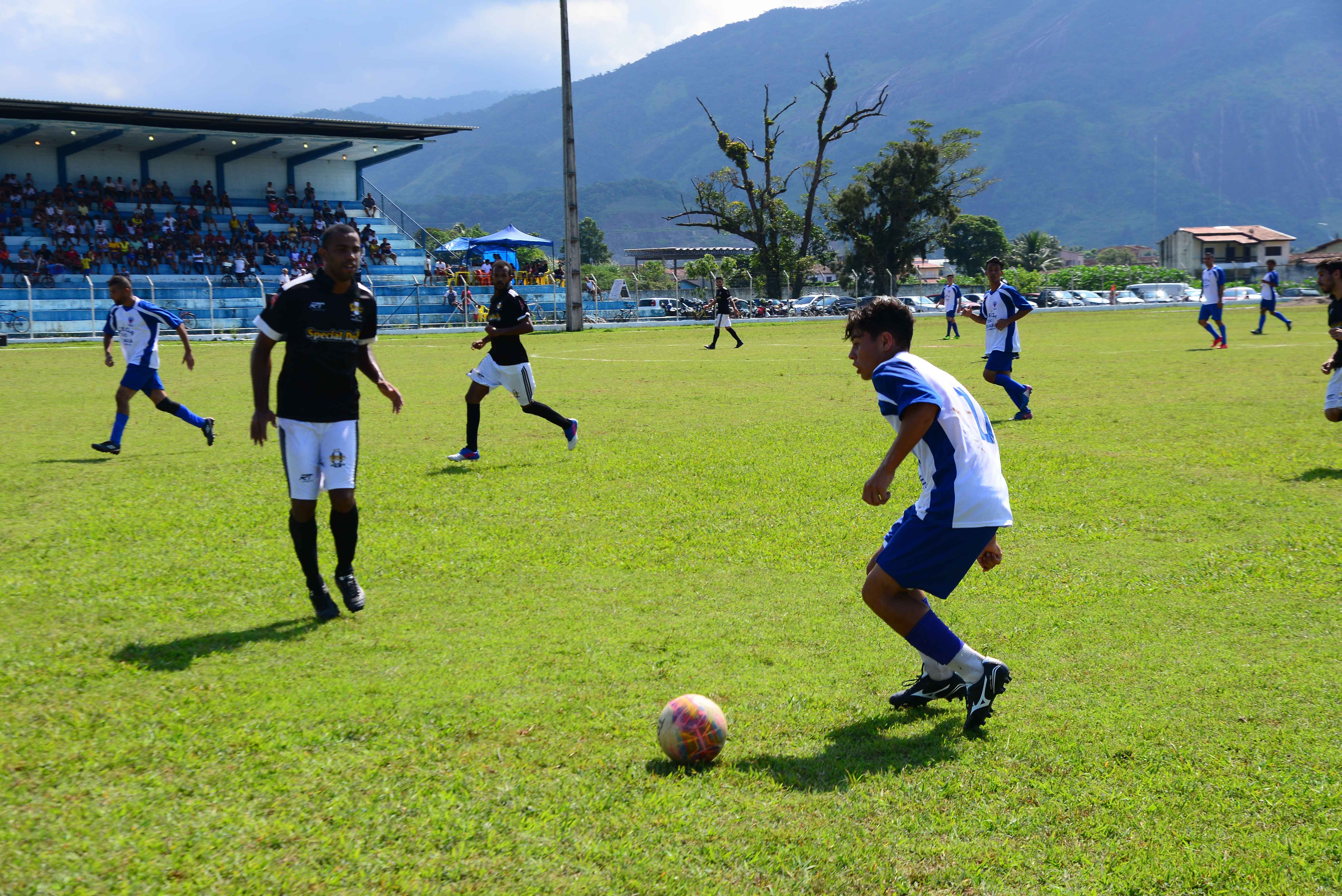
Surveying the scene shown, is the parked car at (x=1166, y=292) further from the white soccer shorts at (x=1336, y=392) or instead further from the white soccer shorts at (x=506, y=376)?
the white soccer shorts at (x=506, y=376)

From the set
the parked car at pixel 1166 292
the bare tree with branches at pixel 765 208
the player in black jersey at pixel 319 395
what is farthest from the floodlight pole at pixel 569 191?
the parked car at pixel 1166 292

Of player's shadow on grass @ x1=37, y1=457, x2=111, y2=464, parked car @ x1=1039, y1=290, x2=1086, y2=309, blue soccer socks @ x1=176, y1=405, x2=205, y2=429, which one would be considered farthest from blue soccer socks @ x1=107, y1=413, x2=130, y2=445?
parked car @ x1=1039, y1=290, x2=1086, y2=309

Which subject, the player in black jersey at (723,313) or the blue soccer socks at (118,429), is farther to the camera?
the player in black jersey at (723,313)

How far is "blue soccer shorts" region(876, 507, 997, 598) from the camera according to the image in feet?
13.7

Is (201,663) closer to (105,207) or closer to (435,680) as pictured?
(435,680)

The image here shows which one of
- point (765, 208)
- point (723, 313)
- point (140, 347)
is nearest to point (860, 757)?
point (140, 347)

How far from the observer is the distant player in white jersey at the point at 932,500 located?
4125 millimetres

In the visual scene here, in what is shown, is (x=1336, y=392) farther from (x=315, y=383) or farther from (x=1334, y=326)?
(x=315, y=383)

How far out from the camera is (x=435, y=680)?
4.88 meters

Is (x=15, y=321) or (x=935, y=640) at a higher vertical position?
(x=15, y=321)

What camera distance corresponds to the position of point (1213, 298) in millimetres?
25219

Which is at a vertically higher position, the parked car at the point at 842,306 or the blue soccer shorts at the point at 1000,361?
the parked car at the point at 842,306

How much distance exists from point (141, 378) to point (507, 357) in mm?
4518

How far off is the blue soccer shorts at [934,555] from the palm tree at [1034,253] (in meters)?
103
